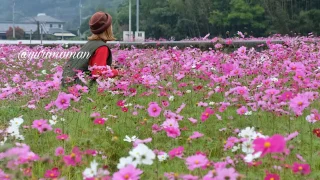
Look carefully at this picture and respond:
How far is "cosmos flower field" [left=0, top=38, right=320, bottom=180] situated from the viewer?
5.80ft

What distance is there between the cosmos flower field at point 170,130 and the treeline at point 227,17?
1741 centimetres

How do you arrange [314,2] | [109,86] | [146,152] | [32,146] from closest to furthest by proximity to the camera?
1. [146,152]
2. [32,146]
3. [109,86]
4. [314,2]

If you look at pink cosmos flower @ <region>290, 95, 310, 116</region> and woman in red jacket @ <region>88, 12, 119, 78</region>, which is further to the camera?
woman in red jacket @ <region>88, 12, 119, 78</region>

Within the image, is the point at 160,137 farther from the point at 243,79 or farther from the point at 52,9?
the point at 52,9

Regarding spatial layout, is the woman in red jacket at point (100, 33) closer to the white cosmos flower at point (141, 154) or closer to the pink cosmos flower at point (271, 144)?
the white cosmos flower at point (141, 154)

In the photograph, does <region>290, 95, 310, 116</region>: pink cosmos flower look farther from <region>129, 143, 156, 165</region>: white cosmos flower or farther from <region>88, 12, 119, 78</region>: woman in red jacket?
<region>88, 12, 119, 78</region>: woman in red jacket

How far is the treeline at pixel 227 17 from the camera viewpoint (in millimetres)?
24445

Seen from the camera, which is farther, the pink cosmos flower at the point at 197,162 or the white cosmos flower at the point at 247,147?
the white cosmos flower at the point at 247,147

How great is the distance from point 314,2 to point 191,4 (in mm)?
6962

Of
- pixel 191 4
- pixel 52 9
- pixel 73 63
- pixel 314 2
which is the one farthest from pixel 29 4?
pixel 73 63

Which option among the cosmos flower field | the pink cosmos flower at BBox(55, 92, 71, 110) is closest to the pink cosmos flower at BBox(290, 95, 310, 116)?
the cosmos flower field

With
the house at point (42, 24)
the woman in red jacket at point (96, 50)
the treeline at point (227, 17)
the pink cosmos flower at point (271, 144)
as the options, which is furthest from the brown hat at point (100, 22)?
the house at point (42, 24)

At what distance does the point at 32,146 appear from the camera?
3.16 metres

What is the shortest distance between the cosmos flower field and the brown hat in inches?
14.0
